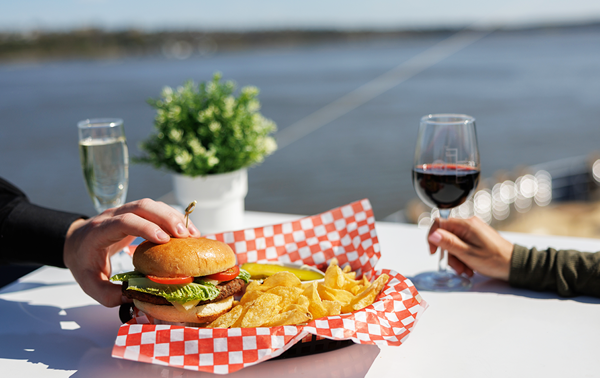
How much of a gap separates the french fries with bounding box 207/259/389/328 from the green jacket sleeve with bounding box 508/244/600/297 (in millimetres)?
531

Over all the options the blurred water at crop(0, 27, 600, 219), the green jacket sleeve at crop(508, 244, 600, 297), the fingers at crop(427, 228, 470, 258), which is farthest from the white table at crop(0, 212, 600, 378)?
the blurred water at crop(0, 27, 600, 219)

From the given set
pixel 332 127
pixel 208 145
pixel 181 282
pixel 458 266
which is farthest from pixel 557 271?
pixel 332 127

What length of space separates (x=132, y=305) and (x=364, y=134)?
2203cm

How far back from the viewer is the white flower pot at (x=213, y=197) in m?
1.93

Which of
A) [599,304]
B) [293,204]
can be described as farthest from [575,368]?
[293,204]

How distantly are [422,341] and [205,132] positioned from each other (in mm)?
1179

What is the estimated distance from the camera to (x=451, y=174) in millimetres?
1450

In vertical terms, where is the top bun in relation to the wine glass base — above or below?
above

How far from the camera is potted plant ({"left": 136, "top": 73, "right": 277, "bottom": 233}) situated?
6.23 ft

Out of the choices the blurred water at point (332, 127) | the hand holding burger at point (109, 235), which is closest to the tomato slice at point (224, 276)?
the hand holding burger at point (109, 235)

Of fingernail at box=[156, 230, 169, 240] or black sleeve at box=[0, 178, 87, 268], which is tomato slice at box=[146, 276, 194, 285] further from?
black sleeve at box=[0, 178, 87, 268]

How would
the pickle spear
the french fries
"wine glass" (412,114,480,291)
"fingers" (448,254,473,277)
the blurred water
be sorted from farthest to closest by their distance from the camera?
the blurred water → "fingers" (448,254,473,277) → "wine glass" (412,114,480,291) → the pickle spear → the french fries

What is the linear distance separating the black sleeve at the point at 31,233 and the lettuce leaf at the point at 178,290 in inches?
15.9

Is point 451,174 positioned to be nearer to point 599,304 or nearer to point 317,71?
point 599,304
